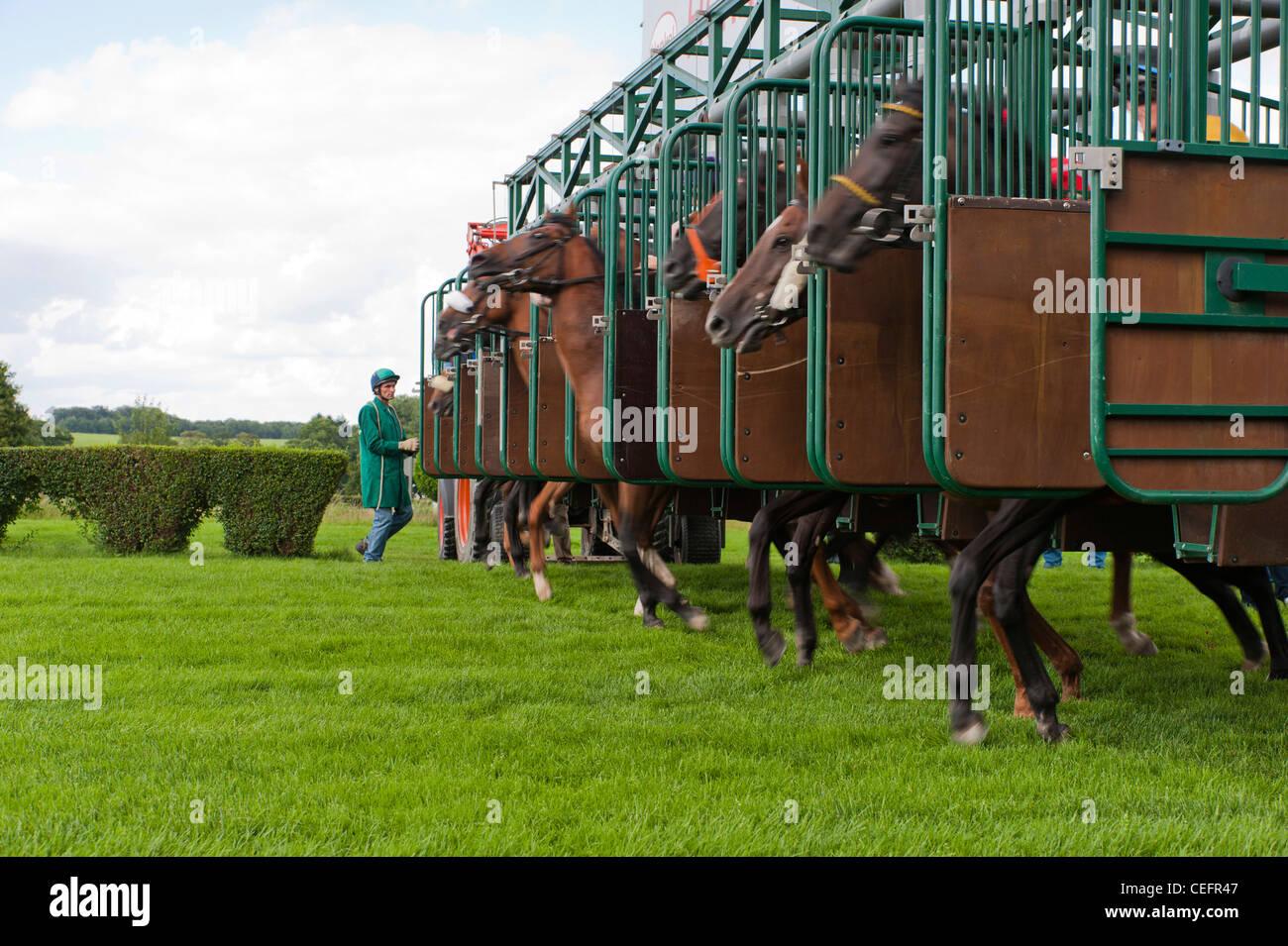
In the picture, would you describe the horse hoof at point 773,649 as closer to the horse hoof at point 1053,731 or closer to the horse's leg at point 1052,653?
the horse's leg at point 1052,653

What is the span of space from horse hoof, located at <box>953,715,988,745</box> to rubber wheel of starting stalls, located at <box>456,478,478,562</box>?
8.48 m

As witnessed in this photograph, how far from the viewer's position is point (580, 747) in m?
4.00

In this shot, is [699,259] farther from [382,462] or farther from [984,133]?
[382,462]

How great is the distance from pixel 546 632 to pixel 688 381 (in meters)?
1.88

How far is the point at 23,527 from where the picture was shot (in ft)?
52.7

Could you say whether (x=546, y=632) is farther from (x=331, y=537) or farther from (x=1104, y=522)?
(x=331, y=537)

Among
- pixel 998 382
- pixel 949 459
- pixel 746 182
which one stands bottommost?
pixel 949 459

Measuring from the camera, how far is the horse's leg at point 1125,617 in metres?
6.44

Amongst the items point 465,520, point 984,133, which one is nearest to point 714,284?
point 984,133

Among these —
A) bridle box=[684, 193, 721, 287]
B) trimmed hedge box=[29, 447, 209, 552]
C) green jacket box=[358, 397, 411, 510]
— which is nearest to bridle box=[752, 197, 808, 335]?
bridle box=[684, 193, 721, 287]
